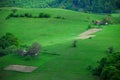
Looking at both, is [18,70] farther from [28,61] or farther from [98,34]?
[98,34]

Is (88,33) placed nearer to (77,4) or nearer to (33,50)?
(33,50)

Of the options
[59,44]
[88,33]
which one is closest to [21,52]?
[59,44]

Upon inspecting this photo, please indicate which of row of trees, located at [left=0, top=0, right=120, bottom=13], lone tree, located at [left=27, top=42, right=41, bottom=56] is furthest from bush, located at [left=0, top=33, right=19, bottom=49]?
row of trees, located at [left=0, top=0, right=120, bottom=13]

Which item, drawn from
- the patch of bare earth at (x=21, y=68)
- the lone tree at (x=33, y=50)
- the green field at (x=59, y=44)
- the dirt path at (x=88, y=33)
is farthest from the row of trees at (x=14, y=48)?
the dirt path at (x=88, y=33)

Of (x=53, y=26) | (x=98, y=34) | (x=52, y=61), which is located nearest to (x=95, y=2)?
(x=53, y=26)

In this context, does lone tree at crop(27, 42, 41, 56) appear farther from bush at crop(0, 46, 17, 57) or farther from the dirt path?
the dirt path

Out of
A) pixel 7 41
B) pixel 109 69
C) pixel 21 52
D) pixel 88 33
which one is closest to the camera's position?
pixel 109 69

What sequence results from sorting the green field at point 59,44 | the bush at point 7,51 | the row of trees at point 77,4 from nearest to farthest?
the green field at point 59,44
the bush at point 7,51
the row of trees at point 77,4

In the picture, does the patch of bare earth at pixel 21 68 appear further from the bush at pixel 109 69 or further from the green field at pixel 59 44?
the bush at pixel 109 69

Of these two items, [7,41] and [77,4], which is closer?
[7,41]
